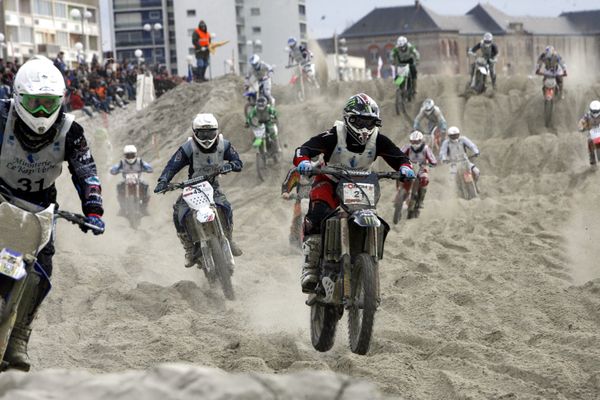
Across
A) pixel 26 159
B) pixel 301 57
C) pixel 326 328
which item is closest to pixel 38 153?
pixel 26 159

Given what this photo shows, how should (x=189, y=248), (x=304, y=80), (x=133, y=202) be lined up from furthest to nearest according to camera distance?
(x=304, y=80) → (x=133, y=202) → (x=189, y=248)

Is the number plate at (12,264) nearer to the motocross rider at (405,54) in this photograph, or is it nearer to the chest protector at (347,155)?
the chest protector at (347,155)

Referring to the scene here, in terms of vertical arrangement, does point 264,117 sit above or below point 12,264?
above

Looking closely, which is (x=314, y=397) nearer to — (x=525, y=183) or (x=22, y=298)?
(x=22, y=298)

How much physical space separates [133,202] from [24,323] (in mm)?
12770

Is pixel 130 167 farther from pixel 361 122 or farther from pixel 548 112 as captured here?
pixel 548 112

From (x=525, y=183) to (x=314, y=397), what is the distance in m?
19.7

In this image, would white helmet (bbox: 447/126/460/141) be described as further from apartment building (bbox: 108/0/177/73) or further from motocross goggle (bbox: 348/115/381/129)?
apartment building (bbox: 108/0/177/73)

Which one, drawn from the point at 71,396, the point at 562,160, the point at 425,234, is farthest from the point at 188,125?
the point at 71,396

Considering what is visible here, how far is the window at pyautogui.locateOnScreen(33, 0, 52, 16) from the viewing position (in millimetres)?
86688

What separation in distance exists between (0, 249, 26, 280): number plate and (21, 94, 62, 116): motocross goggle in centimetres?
101

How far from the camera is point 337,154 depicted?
28.8 feet

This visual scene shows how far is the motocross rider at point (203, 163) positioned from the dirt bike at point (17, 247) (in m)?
5.05

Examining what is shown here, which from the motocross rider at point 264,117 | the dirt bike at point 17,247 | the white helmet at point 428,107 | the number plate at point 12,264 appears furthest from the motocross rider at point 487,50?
the number plate at point 12,264
